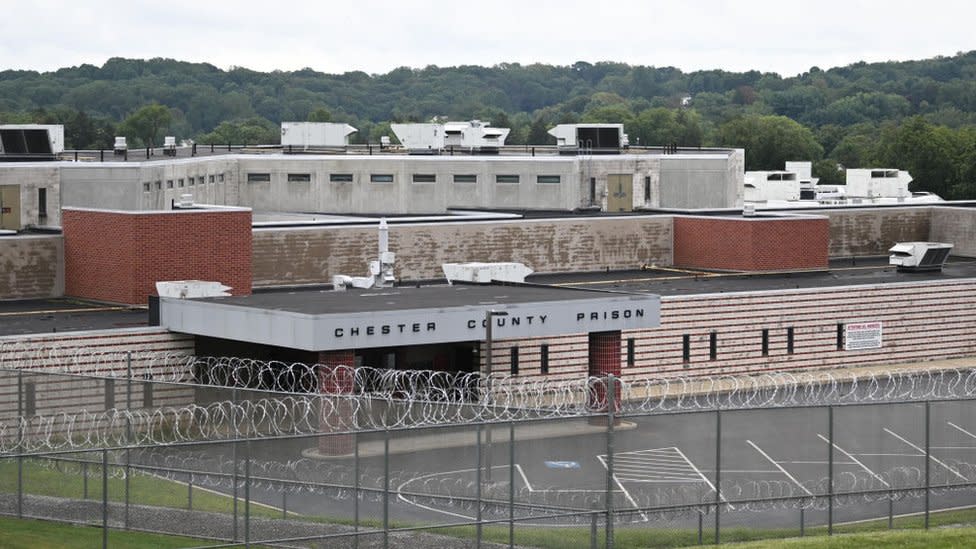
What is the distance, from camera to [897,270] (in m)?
72.6

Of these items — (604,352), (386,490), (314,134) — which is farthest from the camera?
Answer: (314,134)

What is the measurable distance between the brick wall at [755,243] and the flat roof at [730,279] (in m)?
0.50

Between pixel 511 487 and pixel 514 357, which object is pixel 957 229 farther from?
pixel 511 487

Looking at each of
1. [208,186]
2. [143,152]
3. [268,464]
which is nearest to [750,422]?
[268,464]

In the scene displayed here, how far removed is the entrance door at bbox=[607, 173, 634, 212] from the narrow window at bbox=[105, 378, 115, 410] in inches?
1760

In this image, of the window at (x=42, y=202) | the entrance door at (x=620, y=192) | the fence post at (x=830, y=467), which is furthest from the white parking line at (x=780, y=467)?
the entrance door at (x=620, y=192)

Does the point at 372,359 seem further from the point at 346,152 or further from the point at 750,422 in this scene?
the point at 346,152

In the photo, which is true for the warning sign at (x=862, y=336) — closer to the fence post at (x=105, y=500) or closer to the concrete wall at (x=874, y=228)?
the concrete wall at (x=874, y=228)

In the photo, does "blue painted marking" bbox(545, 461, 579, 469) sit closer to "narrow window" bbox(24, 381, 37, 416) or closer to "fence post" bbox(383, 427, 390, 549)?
"fence post" bbox(383, 427, 390, 549)

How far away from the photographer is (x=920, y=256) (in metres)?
71.6

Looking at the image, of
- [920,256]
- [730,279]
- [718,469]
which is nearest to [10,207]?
[730,279]

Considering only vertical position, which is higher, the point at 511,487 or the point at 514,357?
the point at 511,487

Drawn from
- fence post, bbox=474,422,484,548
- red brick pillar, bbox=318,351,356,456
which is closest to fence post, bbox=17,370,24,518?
red brick pillar, bbox=318,351,356,456

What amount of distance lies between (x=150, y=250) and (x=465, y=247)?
14552 millimetres
